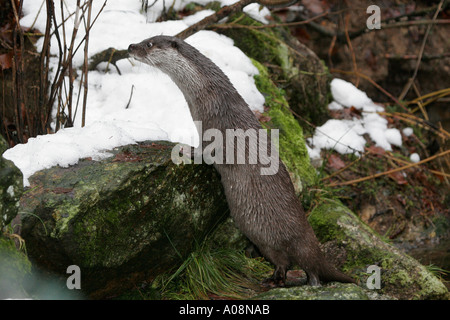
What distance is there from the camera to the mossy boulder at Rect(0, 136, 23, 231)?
1788mm

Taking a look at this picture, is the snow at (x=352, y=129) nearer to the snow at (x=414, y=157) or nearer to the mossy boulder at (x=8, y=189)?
the snow at (x=414, y=157)

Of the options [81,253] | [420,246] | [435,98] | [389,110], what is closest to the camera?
[81,253]

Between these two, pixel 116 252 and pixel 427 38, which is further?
pixel 427 38

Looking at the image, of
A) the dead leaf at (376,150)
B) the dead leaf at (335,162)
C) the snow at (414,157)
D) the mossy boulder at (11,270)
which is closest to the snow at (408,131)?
the snow at (414,157)

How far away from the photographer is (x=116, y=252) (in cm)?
242

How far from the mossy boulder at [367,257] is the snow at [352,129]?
1.18 meters

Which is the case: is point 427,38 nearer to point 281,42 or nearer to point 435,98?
point 435,98

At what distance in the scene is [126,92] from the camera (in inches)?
149

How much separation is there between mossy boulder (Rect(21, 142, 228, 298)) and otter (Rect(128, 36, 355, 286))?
0.67 feet

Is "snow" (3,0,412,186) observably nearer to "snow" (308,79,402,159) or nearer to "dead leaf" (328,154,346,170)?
"snow" (308,79,402,159)

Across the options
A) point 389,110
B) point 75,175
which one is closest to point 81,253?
point 75,175

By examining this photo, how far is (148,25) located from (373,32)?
3.25 meters

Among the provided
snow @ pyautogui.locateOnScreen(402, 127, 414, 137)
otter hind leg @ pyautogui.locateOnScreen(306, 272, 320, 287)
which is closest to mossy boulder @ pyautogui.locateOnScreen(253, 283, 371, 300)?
otter hind leg @ pyautogui.locateOnScreen(306, 272, 320, 287)

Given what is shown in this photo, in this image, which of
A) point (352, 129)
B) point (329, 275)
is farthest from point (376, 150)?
point (329, 275)
